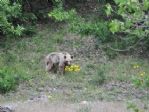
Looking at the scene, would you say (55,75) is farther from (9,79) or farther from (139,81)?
(139,81)

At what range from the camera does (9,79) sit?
1193cm

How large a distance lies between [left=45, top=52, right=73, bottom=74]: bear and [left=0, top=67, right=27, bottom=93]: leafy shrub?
100 cm

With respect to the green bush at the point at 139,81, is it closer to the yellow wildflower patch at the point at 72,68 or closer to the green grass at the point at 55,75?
the green grass at the point at 55,75

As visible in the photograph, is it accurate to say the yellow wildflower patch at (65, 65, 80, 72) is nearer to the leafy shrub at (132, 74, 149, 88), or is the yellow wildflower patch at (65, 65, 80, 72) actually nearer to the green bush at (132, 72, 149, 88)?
the green bush at (132, 72, 149, 88)

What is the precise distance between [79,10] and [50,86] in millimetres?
6575

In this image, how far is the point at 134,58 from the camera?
1512cm

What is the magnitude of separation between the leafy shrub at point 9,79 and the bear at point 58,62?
3.28 feet

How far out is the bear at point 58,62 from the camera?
1355cm

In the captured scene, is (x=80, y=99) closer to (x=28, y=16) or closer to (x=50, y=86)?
(x=50, y=86)

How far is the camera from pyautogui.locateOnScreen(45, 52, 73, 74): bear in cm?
1355

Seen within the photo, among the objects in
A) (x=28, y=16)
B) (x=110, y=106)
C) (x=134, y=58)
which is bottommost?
(x=110, y=106)

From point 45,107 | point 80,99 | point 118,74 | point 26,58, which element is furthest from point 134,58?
point 45,107

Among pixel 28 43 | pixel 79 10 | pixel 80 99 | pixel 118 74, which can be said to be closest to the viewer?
pixel 80 99

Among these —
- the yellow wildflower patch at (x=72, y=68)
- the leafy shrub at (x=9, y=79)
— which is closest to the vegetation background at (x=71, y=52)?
the leafy shrub at (x=9, y=79)
